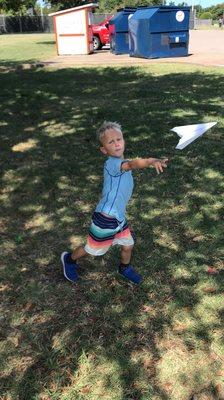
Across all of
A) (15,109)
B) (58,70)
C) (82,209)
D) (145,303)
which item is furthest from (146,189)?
(58,70)

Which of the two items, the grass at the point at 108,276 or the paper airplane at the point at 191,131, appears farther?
the paper airplane at the point at 191,131

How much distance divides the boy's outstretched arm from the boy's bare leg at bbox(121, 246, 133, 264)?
76 centimetres

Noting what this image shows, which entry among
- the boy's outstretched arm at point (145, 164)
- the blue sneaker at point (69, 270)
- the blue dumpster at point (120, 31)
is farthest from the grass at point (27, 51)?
the boy's outstretched arm at point (145, 164)

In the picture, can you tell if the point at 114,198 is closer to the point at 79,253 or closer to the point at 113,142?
the point at 113,142

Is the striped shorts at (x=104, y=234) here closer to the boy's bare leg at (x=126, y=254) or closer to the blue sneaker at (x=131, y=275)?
the boy's bare leg at (x=126, y=254)

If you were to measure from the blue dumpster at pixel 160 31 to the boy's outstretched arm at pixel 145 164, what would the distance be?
1377 centimetres

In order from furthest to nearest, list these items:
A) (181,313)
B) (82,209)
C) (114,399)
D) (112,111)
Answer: (112,111), (82,209), (181,313), (114,399)

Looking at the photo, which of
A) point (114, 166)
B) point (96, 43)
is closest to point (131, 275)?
point (114, 166)

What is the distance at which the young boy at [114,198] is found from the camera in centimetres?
313

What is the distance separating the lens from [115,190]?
325cm

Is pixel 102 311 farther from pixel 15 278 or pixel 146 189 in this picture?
pixel 146 189

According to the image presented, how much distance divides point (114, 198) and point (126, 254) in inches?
23.1

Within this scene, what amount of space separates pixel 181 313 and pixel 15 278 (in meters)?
1.42

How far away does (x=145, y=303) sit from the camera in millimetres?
3453
